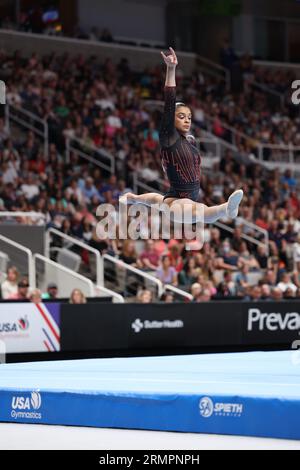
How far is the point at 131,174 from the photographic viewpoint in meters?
20.1

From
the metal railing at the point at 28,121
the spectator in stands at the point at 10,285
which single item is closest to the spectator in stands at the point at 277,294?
the spectator in stands at the point at 10,285

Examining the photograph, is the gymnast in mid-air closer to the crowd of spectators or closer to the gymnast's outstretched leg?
the gymnast's outstretched leg

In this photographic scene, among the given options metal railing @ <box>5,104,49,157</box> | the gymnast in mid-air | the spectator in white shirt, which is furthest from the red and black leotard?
metal railing @ <box>5,104,49,157</box>

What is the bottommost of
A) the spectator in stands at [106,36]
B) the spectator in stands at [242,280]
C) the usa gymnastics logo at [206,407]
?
the spectator in stands at [242,280]

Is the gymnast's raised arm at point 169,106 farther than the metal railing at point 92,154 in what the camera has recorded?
No

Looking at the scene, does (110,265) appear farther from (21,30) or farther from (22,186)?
(21,30)

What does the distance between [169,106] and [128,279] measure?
27.1 ft

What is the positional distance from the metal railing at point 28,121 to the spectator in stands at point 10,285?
15.5ft

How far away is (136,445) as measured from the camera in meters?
7.59

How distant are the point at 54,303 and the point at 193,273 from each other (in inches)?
139

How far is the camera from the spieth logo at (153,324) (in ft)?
51.6

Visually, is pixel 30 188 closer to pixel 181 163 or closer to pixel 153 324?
pixel 153 324

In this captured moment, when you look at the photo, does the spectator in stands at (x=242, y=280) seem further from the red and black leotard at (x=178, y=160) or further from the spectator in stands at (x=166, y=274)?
the red and black leotard at (x=178, y=160)
